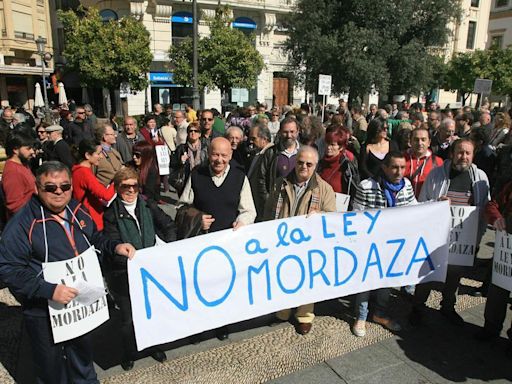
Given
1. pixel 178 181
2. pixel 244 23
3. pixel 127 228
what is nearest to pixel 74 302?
pixel 127 228

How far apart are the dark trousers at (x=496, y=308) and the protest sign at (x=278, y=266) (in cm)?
43

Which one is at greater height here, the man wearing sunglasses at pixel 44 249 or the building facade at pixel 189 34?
the building facade at pixel 189 34

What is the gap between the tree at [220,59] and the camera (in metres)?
22.4

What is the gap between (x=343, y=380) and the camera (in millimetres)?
3230

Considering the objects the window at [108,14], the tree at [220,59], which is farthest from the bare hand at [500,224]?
the window at [108,14]

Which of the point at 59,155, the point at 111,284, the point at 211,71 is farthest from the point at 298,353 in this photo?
the point at 211,71

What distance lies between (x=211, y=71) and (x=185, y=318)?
21100 millimetres

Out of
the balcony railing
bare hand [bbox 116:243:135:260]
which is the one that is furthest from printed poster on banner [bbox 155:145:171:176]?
the balcony railing

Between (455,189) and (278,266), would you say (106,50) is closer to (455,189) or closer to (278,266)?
(278,266)

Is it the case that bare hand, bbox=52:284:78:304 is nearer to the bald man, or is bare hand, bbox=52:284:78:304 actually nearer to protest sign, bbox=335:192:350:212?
the bald man

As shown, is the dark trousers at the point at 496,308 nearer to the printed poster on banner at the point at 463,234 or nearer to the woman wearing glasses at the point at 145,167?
the printed poster on banner at the point at 463,234

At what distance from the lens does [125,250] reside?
117 inches

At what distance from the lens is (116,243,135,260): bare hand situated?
2.96 m

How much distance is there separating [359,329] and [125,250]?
2235 mm
